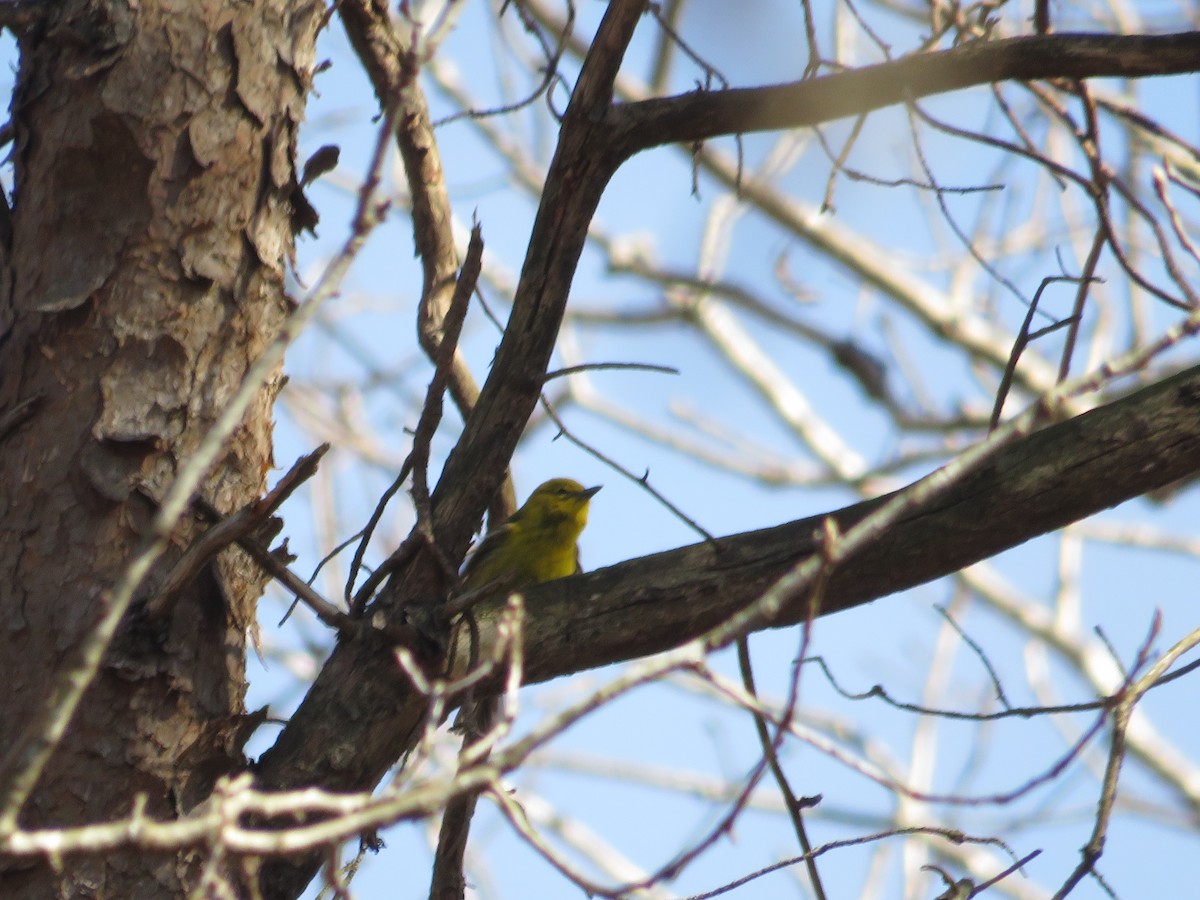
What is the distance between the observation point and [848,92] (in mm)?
2934

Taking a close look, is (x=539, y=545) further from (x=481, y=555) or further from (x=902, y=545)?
(x=902, y=545)

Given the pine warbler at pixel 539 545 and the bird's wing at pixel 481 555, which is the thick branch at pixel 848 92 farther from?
the pine warbler at pixel 539 545

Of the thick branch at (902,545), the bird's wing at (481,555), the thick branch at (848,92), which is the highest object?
the bird's wing at (481,555)

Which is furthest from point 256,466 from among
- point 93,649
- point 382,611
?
point 93,649

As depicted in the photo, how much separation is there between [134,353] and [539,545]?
3.62m

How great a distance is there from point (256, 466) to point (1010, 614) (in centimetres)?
1045

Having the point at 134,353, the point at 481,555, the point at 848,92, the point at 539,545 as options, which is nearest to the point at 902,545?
the point at 848,92

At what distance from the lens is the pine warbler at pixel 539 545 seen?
618 centimetres

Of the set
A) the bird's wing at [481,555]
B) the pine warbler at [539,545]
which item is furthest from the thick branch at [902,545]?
the pine warbler at [539,545]

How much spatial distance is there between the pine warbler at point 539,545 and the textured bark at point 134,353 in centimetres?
320

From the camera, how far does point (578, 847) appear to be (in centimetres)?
1229

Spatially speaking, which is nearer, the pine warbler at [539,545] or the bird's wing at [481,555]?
the bird's wing at [481,555]

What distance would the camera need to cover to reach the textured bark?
8.38 feet

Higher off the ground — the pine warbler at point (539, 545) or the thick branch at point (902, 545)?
the pine warbler at point (539, 545)
